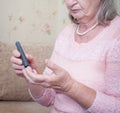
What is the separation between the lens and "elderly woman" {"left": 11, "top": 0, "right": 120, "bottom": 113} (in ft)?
2.60

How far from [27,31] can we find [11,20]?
0.49 feet

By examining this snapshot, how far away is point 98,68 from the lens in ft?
2.85

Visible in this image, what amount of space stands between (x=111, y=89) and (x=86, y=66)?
11 cm

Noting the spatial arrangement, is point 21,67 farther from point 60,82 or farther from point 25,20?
point 25,20

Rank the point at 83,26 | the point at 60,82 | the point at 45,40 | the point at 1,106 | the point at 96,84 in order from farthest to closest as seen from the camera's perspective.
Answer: the point at 45,40
the point at 1,106
the point at 83,26
the point at 96,84
the point at 60,82

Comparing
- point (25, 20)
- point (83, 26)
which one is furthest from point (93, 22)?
point (25, 20)

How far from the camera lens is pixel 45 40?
2.19 meters

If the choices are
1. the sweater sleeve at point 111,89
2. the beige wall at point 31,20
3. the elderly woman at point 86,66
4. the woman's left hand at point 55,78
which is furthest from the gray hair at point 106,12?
the beige wall at point 31,20

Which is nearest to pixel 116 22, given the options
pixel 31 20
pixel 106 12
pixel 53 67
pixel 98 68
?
pixel 106 12

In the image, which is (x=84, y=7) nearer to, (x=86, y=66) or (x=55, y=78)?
(x=86, y=66)

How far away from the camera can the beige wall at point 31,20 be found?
2.07 metres

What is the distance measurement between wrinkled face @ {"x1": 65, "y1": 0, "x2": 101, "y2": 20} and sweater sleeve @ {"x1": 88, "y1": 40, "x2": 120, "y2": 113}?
0.53ft

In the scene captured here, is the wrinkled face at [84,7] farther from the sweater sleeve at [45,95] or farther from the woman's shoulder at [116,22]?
the sweater sleeve at [45,95]

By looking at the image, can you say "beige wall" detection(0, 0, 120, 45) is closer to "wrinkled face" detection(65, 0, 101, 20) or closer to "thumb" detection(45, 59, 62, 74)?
"wrinkled face" detection(65, 0, 101, 20)
